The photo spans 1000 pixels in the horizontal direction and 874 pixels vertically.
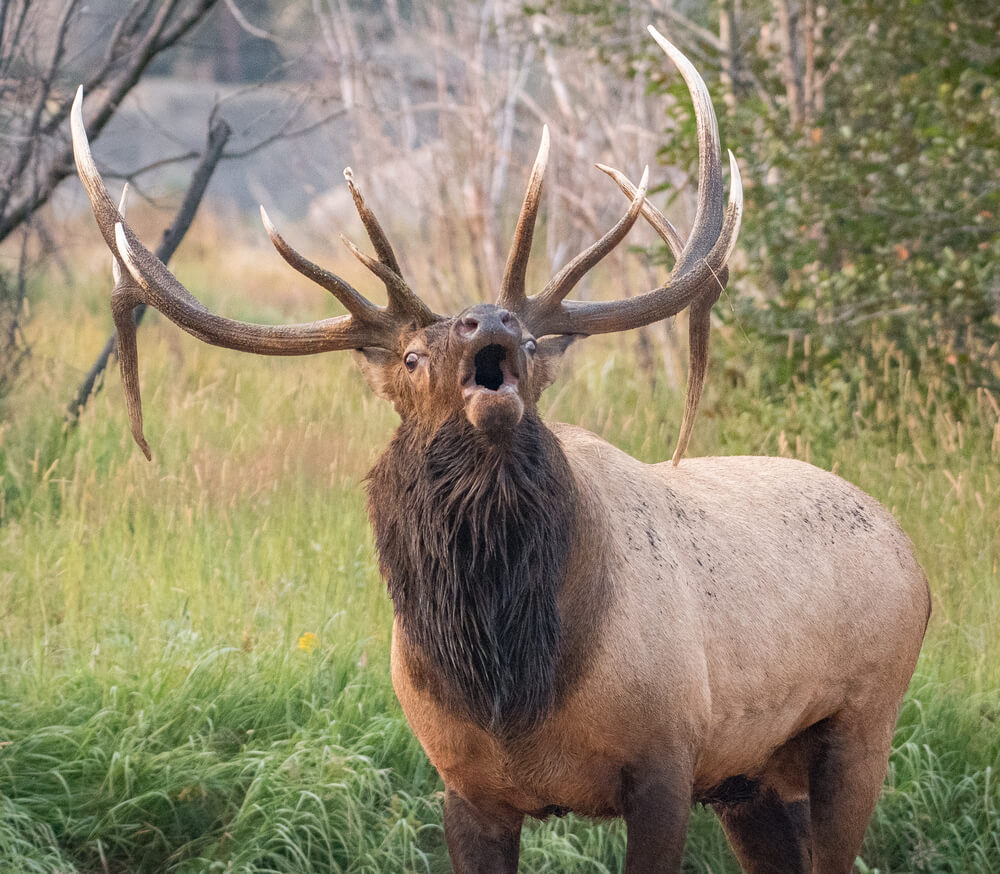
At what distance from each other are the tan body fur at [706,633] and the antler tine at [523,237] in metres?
0.44

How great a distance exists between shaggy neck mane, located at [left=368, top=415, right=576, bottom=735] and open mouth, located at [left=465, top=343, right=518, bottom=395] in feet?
0.37

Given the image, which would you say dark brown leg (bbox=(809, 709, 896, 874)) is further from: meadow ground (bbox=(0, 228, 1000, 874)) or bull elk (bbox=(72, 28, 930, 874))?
meadow ground (bbox=(0, 228, 1000, 874))

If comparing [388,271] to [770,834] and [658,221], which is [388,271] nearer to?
[658,221]

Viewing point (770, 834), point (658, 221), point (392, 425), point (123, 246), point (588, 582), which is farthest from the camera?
point (392, 425)

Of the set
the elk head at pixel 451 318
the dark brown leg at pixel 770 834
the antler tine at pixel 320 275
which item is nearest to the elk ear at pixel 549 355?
the elk head at pixel 451 318

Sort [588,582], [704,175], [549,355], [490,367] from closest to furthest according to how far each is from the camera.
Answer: [490,367]
[588,582]
[549,355]
[704,175]

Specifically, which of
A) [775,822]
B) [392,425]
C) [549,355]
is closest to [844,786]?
[775,822]

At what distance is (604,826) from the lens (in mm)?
4219

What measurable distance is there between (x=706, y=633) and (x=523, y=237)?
1030mm

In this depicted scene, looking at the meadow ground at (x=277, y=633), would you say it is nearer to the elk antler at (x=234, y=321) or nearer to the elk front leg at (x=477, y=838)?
the elk front leg at (x=477, y=838)

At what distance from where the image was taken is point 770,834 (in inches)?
150

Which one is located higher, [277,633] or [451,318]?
[451,318]

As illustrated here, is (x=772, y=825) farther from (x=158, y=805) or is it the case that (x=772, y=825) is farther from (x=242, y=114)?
(x=242, y=114)

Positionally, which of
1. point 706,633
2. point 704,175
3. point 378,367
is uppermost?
point 704,175
